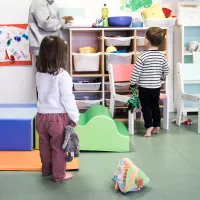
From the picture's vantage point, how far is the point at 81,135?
3.33 m

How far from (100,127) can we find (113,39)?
1.75m

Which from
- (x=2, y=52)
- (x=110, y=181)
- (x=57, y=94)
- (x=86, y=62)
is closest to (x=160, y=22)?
(x=86, y=62)

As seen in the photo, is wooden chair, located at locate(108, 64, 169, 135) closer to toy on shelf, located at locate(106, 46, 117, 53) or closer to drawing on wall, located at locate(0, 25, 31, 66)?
toy on shelf, located at locate(106, 46, 117, 53)

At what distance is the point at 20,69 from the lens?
206 inches

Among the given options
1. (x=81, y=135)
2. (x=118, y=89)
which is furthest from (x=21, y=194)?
(x=118, y=89)

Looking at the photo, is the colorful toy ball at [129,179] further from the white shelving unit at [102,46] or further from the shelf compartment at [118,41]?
the shelf compartment at [118,41]

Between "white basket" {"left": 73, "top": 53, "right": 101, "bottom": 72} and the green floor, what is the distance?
5.07 feet

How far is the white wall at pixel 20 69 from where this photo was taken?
16.7 ft

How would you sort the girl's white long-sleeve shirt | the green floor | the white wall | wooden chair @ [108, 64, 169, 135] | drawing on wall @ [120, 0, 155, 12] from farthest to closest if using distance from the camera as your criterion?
drawing on wall @ [120, 0, 155, 12] < the white wall < wooden chair @ [108, 64, 169, 135] < the girl's white long-sleeve shirt < the green floor

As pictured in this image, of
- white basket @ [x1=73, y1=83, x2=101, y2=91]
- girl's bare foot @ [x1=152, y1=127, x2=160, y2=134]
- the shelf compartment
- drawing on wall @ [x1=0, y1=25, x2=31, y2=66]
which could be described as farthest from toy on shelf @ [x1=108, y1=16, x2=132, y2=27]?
girl's bare foot @ [x1=152, y1=127, x2=160, y2=134]

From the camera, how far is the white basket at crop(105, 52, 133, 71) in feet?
15.3

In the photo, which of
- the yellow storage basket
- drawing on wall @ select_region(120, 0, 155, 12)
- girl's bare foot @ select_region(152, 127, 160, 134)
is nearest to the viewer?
girl's bare foot @ select_region(152, 127, 160, 134)

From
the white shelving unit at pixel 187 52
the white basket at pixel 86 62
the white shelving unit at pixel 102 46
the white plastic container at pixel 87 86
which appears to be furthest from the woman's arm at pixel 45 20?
the white shelving unit at pixel 187 52

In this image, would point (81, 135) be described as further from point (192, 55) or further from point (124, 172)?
point (192, 55)
